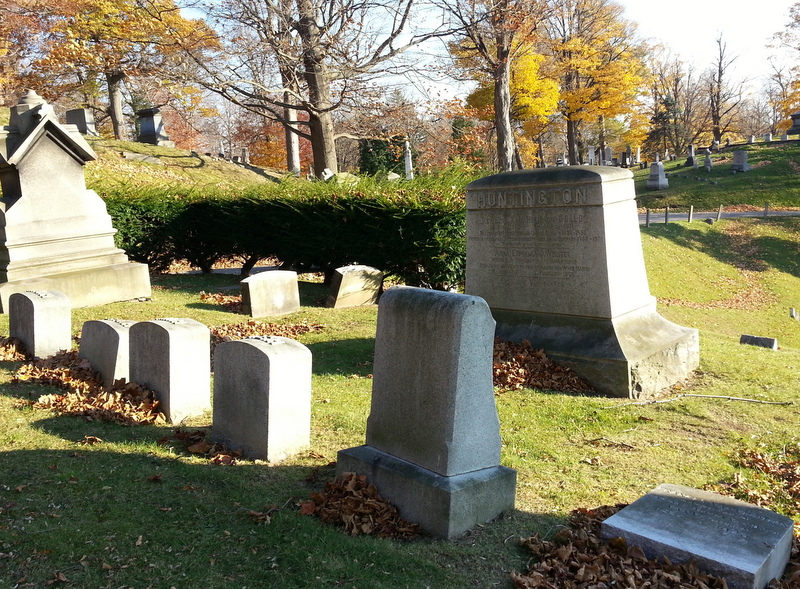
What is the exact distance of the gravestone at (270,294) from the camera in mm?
11664

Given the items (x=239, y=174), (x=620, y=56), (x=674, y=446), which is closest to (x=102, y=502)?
(x=674, y=446)

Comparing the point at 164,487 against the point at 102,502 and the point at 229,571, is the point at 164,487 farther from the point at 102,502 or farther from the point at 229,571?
the point at 229,571

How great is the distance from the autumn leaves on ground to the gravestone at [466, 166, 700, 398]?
315mm

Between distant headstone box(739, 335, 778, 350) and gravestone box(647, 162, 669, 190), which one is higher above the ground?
gravestone box(647, 162, 669, 190)

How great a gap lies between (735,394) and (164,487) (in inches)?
235

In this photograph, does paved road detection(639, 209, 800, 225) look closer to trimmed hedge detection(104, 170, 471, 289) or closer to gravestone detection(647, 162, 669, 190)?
gravestone detection(647, 162, 669, 190)

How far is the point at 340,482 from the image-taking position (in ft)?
14.7

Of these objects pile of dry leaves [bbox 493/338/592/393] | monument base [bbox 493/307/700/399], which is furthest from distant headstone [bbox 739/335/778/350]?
pile of dry leaves [bbox 493/338/592/393]

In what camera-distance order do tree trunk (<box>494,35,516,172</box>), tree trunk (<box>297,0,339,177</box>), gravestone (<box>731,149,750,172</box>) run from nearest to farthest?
tree trunk (<box>297,0,339,177</box>) → tree trunk (<box>494,35,516,172</box>) → gravestone (<box>731,149,750,172</box>)

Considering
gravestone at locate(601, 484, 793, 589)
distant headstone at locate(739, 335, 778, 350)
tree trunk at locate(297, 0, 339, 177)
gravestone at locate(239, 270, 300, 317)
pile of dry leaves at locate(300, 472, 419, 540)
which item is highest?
tree trunk at locate(297, 0, 339, 177)

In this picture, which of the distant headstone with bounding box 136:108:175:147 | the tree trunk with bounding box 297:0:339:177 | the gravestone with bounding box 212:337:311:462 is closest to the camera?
the gravestone with bounding box 212:337:311:462

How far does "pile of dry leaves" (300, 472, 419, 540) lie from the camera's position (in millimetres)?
4043

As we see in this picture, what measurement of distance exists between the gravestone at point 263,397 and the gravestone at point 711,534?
2.38m

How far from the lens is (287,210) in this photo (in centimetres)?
1497
